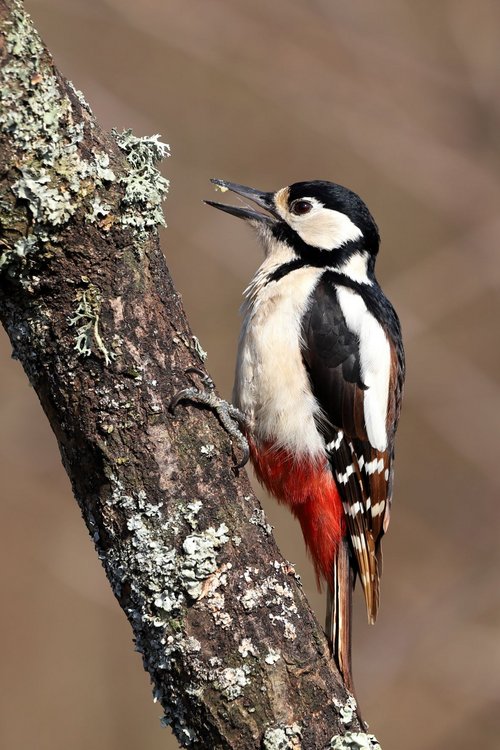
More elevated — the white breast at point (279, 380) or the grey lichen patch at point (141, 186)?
the white breast at point (279, 380)

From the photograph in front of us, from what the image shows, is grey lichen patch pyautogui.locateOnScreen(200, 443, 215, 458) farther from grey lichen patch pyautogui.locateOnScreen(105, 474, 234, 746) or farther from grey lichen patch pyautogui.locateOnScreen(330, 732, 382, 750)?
grey lichen patch pyautogui.locateOnScreen(330, 732, 382, 750)

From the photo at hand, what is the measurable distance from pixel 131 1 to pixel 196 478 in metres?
3.36

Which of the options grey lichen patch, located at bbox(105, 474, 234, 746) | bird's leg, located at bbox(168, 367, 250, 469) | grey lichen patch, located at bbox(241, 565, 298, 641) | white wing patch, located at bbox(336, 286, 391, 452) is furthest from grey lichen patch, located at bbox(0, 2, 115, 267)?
white wing patch, located at bbox(336, 286, 391, 452)

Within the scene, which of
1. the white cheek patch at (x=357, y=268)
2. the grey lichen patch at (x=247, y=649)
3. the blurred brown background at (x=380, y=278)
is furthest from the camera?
the blurred brown background at (x=380, y=278)

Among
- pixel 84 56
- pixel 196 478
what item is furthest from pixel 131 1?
pixel 196 478

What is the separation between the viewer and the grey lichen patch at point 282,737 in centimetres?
194

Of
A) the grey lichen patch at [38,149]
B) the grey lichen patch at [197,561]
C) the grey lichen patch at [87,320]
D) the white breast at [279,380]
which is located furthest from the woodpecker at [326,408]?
the grey lichen patch at [38,149]

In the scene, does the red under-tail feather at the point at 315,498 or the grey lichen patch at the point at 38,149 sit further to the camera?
the red under-tail feather at the point at 315,498

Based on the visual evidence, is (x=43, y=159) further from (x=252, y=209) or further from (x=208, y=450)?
(x=252, y=209)

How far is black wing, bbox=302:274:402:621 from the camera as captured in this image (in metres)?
3.05

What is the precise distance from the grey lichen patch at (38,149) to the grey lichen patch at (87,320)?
0.46ft

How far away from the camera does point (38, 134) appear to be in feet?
5.69

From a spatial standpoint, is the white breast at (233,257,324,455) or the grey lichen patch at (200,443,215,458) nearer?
the grey lichen patch at (200,443,215,458)

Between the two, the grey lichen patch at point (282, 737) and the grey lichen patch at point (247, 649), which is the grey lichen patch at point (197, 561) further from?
the grey lichen patch at point (282, 737)
